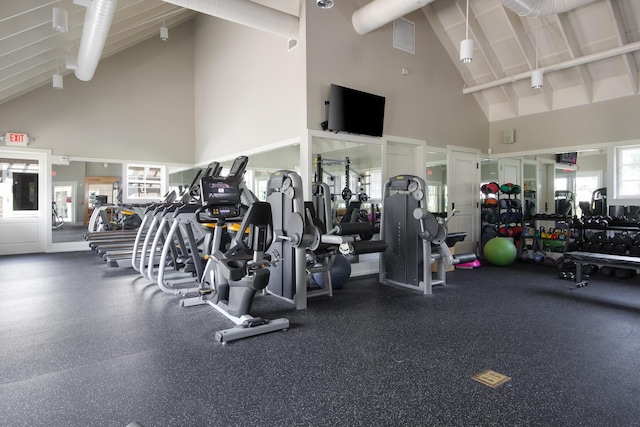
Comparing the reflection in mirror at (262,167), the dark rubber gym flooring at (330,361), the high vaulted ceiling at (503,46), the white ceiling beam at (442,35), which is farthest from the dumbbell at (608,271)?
the reflection in mirror at (262,167)

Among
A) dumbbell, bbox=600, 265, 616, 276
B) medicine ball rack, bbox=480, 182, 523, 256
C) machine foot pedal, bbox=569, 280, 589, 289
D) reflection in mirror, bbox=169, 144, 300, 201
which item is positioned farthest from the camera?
medicine ball rack, bbox=480, 182, 523, 256

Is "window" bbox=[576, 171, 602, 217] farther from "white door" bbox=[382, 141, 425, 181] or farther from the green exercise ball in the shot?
"white door" bbox=[382, 141, 425, 181]

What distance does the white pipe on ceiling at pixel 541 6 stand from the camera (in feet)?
15.1

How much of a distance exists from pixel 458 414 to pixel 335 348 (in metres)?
1.12

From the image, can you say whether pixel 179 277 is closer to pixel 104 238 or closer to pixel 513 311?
pixel 104 238

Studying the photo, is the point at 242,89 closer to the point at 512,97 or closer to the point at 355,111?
the point at 355,111

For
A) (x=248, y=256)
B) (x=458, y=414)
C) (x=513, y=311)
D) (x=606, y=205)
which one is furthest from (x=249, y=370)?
(x=606, y=205)

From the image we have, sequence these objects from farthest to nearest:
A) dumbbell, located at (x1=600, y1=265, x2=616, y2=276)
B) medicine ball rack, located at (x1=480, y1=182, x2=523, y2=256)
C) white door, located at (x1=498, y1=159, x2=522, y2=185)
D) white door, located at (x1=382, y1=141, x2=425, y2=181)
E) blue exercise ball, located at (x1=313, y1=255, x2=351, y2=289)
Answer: white door, located at (x1=498, y1=159, x2=522, y2=185)
medicine ball rack, located at (x1=480, y1=182, x2=523, y2=256)
white door, located at (x1=382, y1=141, x2=425, y2=181)
dumbbell, located at (x1=600, y1=265, x2=616, y2=276)
blue exercise ball, located at (x1=313, y1=255, x2=351, y2=289)

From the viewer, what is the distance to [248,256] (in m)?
3.40

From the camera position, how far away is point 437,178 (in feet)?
23.9

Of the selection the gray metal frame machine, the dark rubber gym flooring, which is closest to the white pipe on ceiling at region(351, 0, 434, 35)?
the gray metal frame machine

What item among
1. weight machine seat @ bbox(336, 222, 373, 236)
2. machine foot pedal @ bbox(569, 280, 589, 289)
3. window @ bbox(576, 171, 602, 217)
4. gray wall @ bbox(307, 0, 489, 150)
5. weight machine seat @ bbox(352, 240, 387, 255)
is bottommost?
machine foot pedal @ bbox(569, 280, 589, 289)

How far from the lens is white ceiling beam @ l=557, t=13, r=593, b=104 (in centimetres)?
584

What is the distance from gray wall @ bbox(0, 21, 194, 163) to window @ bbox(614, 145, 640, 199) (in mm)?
8894
